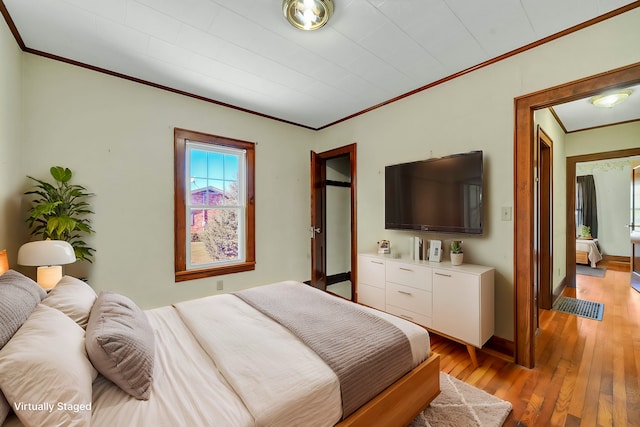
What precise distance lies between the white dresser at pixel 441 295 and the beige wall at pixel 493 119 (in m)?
0.26

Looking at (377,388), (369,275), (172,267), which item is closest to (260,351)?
(377,388)

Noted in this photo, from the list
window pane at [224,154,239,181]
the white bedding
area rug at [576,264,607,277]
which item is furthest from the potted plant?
area rug at [576,264,607,277]

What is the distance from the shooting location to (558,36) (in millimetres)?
2023

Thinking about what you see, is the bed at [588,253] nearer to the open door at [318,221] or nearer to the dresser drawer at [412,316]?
the dresser drawer at [412,316]

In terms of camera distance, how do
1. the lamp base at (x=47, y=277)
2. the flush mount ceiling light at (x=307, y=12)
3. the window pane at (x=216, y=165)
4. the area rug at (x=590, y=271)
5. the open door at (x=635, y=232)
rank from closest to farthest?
the flush mount ceiling light at (x=307, y=12), the lamp base at (x=47, y=277), the window pane at (x=216, y=165), the open door at (x=635, y=232), the area rug at (x=590, y=271)

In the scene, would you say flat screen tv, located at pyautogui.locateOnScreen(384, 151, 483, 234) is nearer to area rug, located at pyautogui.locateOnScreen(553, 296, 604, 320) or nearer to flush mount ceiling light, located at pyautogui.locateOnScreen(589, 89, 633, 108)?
flush mount ceiling light, located at pyautogui.locateOnScreen(589, 89, 633, 108)

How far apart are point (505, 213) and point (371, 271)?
143cm

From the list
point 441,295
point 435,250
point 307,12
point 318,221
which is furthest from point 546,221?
point 307,12

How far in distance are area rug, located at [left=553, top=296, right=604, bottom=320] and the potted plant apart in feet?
6.61

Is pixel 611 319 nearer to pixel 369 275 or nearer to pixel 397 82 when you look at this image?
pixel 369 275

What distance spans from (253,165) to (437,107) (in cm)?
235

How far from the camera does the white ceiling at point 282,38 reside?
1.79 m

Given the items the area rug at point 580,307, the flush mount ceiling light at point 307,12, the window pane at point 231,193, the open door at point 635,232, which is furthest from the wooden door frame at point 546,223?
the window pane at point 231,193

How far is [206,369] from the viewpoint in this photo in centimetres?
122
